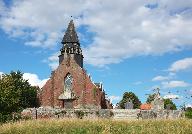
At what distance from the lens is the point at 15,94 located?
4622cm

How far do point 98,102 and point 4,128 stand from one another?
35242 millimetres

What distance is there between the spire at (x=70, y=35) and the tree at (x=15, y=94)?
10.5 metres

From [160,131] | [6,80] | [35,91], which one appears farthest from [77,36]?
[160,131]

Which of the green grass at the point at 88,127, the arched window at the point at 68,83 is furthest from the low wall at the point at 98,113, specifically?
the green grass at the point at 88,127

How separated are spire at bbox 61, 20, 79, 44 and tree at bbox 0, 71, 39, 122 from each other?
1047cm

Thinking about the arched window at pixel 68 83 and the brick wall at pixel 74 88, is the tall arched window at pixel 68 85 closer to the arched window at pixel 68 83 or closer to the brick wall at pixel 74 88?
the arched window at pixel 68 83

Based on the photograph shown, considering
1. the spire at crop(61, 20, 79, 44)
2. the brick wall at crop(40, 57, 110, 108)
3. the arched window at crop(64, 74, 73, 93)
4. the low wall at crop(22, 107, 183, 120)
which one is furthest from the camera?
the spire at crop(61, 20, 79, 44)

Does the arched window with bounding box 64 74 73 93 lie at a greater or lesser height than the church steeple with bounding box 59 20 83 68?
lesser

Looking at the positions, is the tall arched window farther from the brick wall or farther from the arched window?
the brick wall

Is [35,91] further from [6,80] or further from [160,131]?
[160,131]

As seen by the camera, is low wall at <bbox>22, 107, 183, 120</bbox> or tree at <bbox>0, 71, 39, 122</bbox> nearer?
tree at <bbox>0, 71, 39, 122</bbox>

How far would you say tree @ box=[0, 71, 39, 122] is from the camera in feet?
140

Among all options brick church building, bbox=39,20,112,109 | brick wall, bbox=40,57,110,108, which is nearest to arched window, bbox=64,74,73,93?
brick church building, bbox=39,20,112,109

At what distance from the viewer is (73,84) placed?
196 ft
